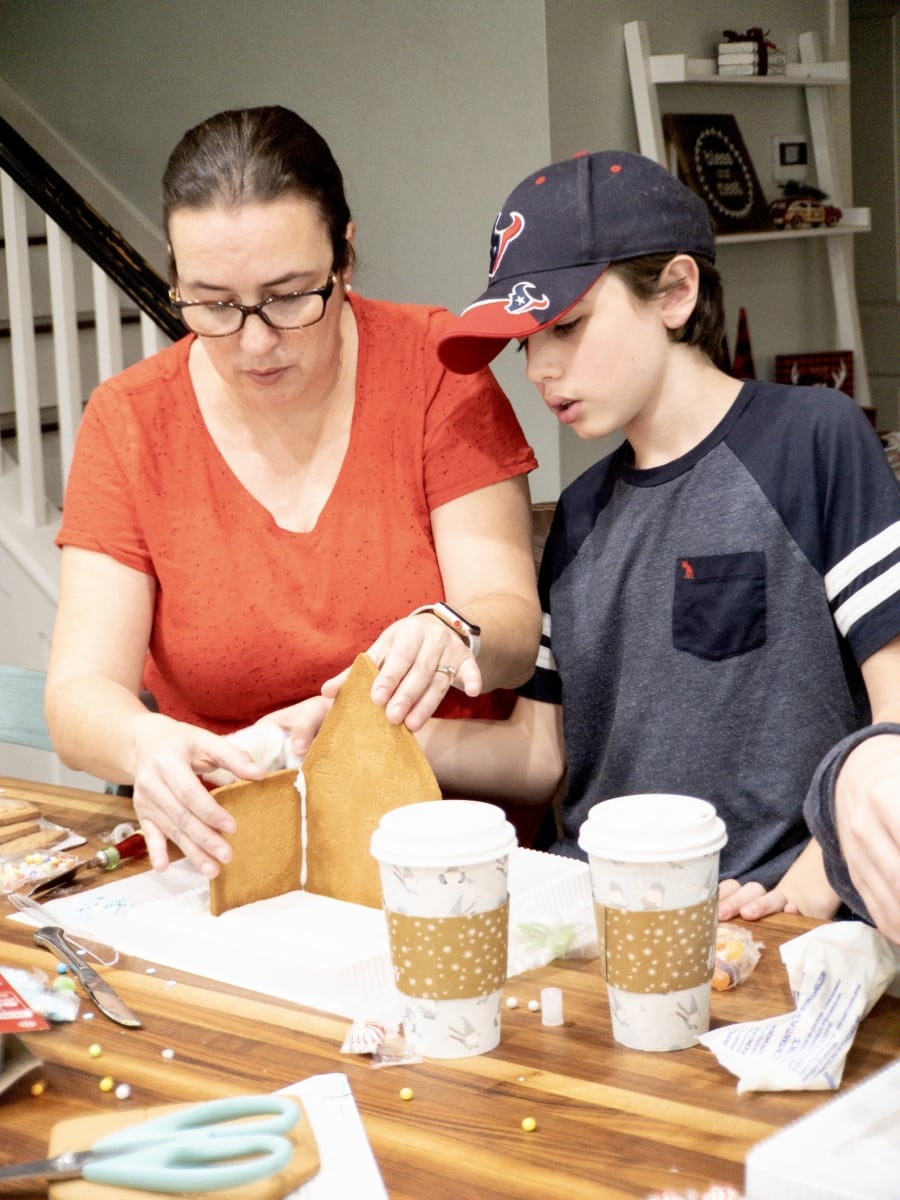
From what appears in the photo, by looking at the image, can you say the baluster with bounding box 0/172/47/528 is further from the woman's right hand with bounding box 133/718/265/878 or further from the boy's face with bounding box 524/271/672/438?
the woman's right hand with bounding box 133/718/265/878

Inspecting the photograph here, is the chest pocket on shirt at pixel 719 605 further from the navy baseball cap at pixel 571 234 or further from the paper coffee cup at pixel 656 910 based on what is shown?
the paper coffee cup at pixel 656 910

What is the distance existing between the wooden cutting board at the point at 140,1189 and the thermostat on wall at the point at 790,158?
4665mm

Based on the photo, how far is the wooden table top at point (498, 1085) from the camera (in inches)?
36.2

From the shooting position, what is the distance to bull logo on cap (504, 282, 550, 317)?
159cm

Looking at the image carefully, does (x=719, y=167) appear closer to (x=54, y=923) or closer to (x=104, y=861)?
(x=104, y=861)

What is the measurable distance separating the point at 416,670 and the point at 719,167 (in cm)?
369

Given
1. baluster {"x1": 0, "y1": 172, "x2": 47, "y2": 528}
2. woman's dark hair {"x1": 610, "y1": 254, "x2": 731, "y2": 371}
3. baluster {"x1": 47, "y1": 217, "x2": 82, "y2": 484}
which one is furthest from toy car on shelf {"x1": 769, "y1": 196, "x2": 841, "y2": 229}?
woman's dark hair {"x1": 610, "y1": 254, "x2": 731, "y2": 371}

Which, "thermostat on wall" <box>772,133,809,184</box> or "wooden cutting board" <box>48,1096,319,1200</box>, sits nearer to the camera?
"wooden cutting board" <box>48,1096,319,1200</box>

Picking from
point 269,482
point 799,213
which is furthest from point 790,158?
point 269,482

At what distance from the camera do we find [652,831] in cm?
101

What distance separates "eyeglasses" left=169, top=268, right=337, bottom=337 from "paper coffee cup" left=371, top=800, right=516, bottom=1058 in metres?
0.81

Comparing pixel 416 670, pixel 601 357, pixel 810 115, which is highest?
pixel 810 115

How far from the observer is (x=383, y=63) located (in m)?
4.47

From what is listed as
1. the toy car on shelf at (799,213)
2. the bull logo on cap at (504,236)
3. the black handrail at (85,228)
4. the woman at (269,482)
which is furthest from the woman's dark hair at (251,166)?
the toy car on shelf at (799,213)
